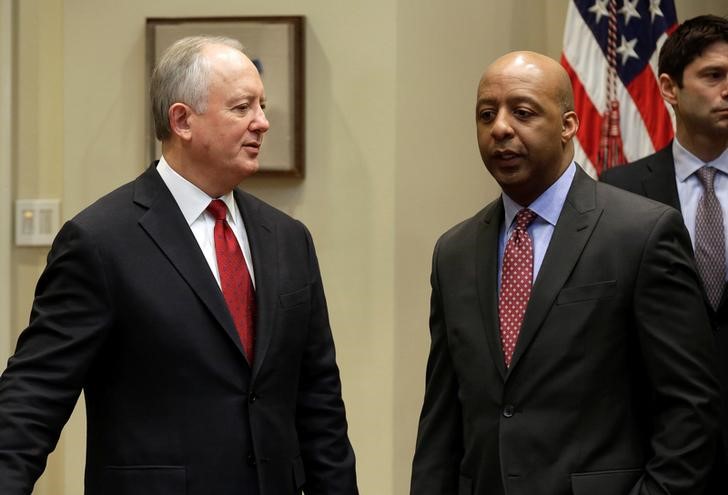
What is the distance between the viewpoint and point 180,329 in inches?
95.3

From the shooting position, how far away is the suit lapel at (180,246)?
2449 millimetres

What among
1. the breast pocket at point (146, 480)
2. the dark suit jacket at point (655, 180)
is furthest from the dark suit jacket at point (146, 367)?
the dark suit jacket at point (655, 180)

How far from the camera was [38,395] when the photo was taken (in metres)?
2.34

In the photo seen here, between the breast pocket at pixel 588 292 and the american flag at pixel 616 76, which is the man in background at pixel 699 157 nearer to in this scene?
the breast pocket at pixel 588 292

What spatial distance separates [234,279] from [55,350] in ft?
1.37

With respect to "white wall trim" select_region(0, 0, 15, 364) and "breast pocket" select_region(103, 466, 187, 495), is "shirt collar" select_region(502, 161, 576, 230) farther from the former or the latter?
"white wall trim" select_region(0, 0, 15, 364)

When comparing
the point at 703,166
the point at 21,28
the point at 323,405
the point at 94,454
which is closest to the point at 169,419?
the point at 94,454

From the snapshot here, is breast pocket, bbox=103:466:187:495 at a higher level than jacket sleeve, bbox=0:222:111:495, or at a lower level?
lower

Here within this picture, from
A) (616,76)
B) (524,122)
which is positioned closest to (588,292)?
(524,122)

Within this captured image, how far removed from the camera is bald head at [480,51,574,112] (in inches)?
94.3

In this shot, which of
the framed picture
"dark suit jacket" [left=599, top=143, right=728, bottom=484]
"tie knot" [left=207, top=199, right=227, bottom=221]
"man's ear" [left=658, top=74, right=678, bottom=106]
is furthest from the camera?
the framed picture

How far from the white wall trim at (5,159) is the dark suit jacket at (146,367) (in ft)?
6.46

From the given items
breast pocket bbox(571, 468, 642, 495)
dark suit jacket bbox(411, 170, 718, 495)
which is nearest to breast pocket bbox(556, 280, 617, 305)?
dark suit jacket bbox(411, 170, 718, 495)

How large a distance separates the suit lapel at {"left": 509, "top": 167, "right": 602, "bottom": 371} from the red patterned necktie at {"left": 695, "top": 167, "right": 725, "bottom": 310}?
2.09 feet
